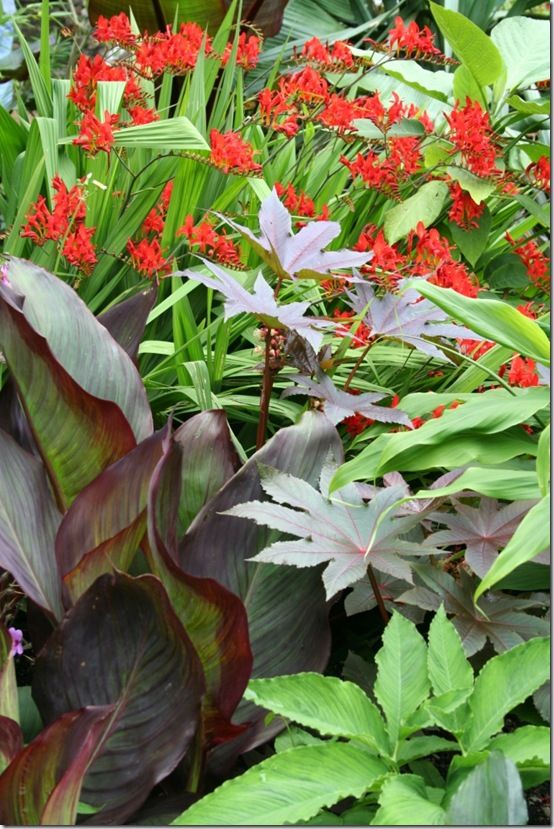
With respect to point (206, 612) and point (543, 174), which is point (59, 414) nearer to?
point (206, 612)

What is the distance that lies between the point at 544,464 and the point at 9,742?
58 cm

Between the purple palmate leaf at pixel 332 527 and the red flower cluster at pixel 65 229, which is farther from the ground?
the red flower cluster at pixel 65 229

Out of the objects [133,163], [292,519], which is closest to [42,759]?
[292,519]

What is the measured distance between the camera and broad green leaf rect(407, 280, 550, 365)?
42.8 inches

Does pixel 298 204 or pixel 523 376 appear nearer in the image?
pixel 523 376

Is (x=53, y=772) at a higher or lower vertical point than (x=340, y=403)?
lower

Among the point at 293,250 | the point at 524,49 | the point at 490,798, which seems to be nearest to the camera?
the point at 490,798

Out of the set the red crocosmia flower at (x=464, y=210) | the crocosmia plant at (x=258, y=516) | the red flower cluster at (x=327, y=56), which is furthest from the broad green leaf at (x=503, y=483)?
the red flower cluster at (x=327, y=56)

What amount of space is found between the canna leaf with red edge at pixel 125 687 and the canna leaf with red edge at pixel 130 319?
47 centimetres

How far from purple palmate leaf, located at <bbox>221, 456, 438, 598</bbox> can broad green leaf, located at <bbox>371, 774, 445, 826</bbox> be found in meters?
0.21

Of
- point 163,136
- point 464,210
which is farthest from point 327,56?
point 163,136

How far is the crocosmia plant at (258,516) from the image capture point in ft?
3.10

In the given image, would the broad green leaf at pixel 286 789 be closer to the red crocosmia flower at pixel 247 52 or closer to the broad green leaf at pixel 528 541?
the broad green leaf at pixel 528 541

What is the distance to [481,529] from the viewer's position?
119 centimetres
